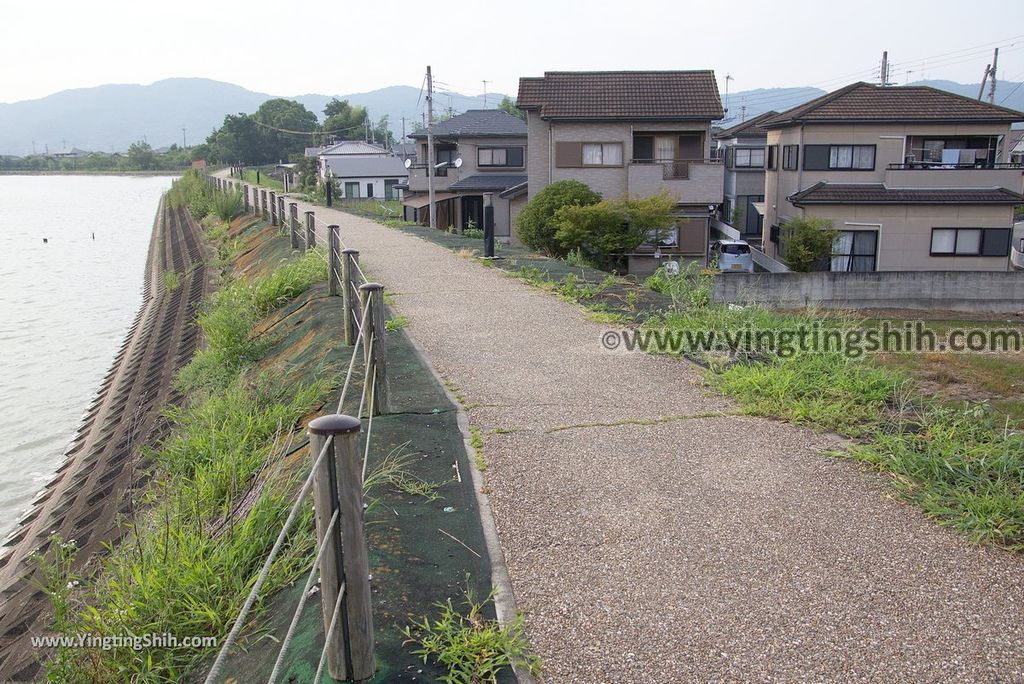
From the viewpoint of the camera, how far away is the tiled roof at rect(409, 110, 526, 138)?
37.4 m

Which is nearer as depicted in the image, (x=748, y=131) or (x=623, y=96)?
(x=623, y=96)

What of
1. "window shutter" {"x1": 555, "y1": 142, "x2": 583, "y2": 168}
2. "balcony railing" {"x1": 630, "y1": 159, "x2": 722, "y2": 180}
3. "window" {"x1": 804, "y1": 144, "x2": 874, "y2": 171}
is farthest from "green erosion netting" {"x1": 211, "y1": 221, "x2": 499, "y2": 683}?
"window" {"x1": 804, "y1": 144, "x2": 874, "y2": 171}

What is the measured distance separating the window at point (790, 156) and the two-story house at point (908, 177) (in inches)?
4.9

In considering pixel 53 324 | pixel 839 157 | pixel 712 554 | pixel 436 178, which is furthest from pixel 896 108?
pixel 712 554

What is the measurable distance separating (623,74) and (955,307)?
1377 cm

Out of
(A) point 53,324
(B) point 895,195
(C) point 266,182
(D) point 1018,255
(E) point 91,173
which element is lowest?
(A) point 53,324

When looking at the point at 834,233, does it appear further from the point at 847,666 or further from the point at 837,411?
the point at 847,666

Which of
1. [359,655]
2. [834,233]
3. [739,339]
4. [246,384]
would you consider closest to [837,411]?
[739,339]

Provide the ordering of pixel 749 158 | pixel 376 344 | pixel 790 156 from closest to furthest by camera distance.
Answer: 1. pixel 376 344
2. pixel 790 156
3. pixel 749 158

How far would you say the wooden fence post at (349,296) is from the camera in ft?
27.2

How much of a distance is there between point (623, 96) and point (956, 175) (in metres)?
11.2

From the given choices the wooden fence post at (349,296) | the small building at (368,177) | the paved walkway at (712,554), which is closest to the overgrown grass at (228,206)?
the wooden fence post at (349,296)

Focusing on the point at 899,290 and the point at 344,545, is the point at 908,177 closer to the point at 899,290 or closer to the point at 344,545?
the point at 899,290

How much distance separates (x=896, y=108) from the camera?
92.2 ft
